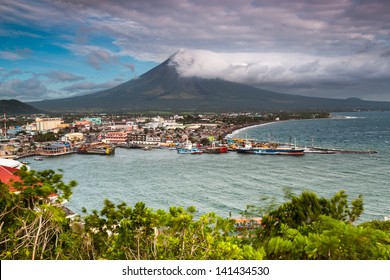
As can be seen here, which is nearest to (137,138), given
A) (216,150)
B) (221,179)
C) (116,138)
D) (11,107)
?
(116,138)

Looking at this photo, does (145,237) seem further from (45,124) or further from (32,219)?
(45,124)

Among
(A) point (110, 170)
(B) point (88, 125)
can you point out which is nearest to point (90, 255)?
(A) point (110, 170)

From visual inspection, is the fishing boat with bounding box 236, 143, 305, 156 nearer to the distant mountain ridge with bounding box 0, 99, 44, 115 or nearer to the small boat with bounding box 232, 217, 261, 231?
the distant mountain ridge with bounding box 0, 99, 44, 115

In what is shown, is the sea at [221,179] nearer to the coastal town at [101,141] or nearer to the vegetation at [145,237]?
the coastal town at [101,141]

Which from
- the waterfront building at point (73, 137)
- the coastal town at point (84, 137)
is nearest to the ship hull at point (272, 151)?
the coastal town at point (84, 137)

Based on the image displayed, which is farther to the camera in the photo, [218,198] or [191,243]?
[218,198]
